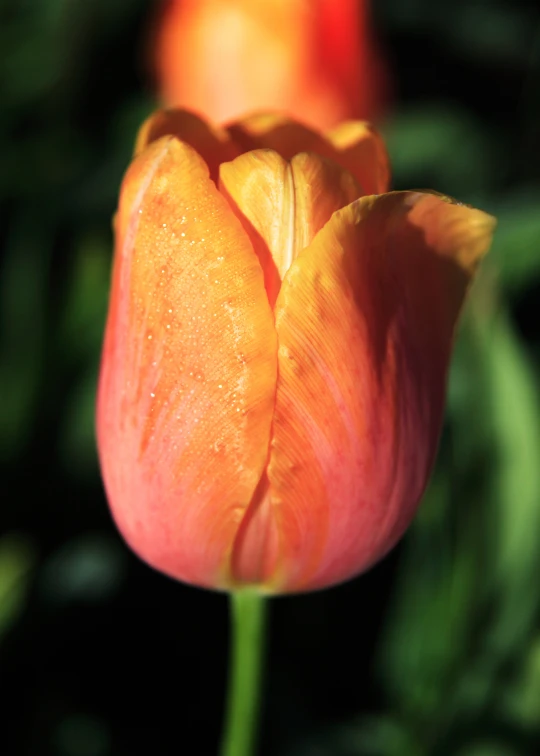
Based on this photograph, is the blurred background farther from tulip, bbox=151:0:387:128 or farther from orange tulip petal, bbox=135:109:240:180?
orange tulip petal, bbox=135:109:240:180

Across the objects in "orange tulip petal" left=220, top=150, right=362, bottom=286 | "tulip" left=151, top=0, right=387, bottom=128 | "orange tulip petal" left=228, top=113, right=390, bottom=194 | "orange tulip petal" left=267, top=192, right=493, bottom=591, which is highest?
"tulip" left=151, top=0, right=387, bottom=128

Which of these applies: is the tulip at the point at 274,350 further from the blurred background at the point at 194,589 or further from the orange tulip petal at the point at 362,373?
the blurred background at the point at 194,589

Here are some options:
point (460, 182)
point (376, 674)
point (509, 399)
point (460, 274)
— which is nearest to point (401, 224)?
point (460, 274)

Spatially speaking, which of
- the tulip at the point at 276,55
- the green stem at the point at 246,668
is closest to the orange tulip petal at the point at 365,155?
the green stem at the point at 246,668

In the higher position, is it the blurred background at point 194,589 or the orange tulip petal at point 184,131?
the orange tulip petal at point 184,131

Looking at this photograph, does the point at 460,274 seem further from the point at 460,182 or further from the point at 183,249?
the point at 460,182

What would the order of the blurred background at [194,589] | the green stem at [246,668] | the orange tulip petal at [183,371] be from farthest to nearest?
the blurred background at [194,589] → the green stem at [246,668] → the orange tulip petal at [183,371]

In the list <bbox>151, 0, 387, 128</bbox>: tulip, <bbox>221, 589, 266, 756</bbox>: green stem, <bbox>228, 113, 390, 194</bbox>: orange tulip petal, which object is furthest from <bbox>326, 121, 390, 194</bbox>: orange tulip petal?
<bbox>151, 0, 387, 128</bbox>: tulip
